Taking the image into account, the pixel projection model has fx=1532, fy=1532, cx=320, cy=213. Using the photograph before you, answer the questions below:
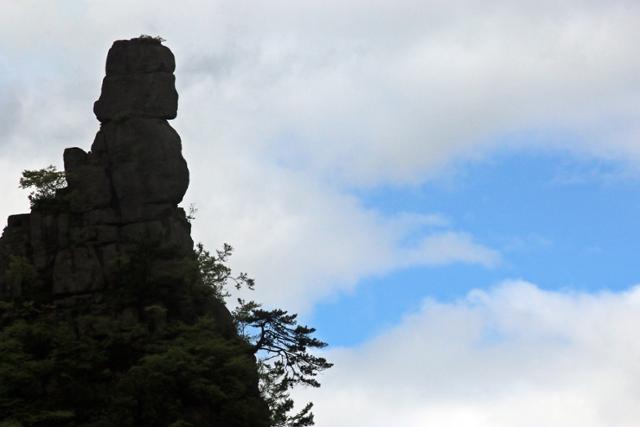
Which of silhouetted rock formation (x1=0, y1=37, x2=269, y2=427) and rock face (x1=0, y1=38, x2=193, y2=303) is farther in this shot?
rock face (x1=0, y1=38, x2=193, y2=303)

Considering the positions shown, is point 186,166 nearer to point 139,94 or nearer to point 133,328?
point 139,94

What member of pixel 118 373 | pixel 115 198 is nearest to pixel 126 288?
pixel 118 373

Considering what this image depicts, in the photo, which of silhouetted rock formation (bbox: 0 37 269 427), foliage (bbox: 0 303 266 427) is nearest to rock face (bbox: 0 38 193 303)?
silhouetted rock formation (bbox: 0 37 269 427)

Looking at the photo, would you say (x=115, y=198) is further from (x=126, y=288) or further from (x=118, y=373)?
(x=118, y=373)

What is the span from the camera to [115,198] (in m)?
84.6

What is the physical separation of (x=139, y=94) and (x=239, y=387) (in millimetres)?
19633

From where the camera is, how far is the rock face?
8181 cm

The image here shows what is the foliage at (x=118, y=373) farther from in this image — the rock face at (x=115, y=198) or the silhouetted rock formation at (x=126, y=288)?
the rock face at (x=115, y=198)

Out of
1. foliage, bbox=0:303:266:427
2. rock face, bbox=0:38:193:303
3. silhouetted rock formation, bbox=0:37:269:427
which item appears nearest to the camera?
foliage, bbox=0:303:266:427

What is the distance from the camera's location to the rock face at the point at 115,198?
268 ft

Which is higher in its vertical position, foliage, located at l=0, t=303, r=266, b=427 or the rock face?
the rock face

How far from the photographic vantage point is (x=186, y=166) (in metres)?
86.3

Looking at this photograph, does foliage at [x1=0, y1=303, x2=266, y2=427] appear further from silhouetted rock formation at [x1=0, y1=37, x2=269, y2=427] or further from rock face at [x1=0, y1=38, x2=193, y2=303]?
rock face at [x1=0, y1=38, x2=193, y2=303]

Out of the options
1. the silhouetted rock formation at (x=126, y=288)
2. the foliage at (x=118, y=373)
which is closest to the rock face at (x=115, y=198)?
the silhouetted rock formation at (x=126, y=288)
